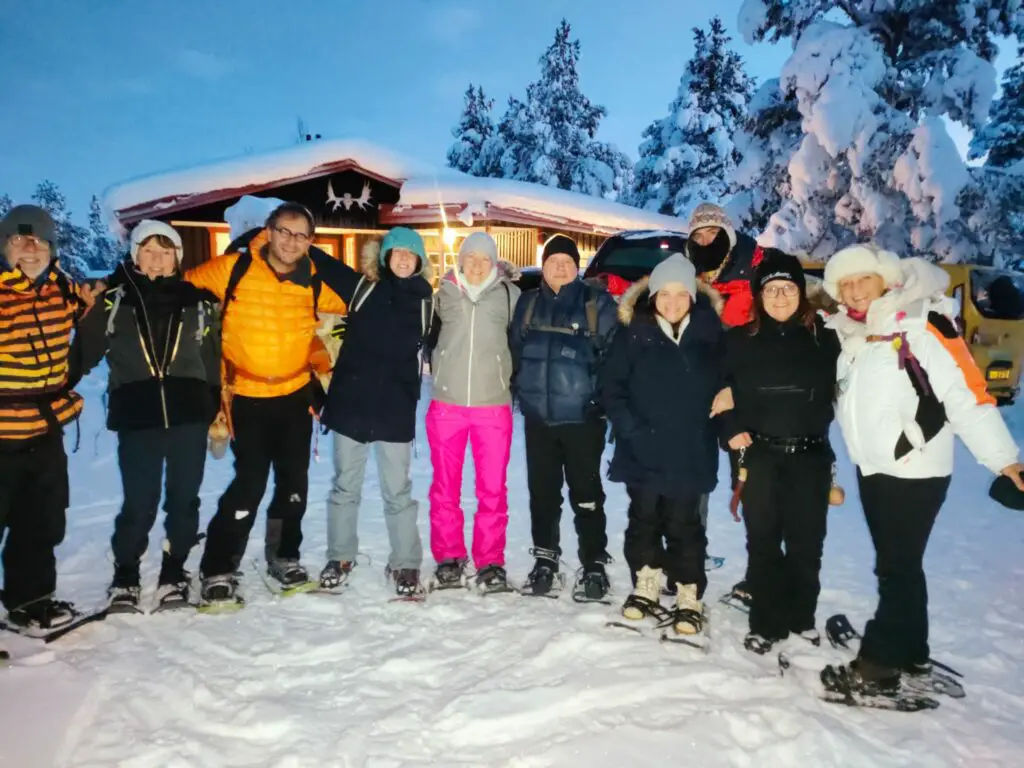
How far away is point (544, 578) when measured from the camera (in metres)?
4.08

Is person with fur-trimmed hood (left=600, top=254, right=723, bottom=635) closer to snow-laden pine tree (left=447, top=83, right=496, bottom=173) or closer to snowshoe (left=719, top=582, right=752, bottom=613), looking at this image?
snowshoe (left=719, top=582, right=752, bottom=613)

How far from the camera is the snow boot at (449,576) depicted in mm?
4098

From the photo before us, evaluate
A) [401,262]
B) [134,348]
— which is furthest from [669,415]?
[134,348]

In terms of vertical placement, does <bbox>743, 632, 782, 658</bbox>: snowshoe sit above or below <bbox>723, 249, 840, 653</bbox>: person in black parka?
below

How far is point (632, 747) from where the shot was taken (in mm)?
2684

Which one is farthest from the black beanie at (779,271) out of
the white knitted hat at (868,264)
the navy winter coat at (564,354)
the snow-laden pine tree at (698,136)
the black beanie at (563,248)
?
the snow-laden pine tree at (698,136)

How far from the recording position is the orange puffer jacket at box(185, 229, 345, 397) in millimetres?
3785

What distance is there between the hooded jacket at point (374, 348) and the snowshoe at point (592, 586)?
1386mm

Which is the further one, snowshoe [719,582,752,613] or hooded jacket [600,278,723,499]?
snowshoe [719,582,752,613]

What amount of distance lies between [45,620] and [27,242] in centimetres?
196

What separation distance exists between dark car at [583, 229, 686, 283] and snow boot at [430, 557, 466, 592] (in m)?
4.59

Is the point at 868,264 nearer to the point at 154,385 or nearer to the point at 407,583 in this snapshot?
the point at 407,583

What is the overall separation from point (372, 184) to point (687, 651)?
14.3 meters

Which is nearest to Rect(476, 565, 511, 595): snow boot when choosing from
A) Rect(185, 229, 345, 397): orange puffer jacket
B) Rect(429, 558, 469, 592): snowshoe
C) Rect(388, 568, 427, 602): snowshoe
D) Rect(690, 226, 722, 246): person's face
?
Rect(429, 558, 469, 592): snowshoe
